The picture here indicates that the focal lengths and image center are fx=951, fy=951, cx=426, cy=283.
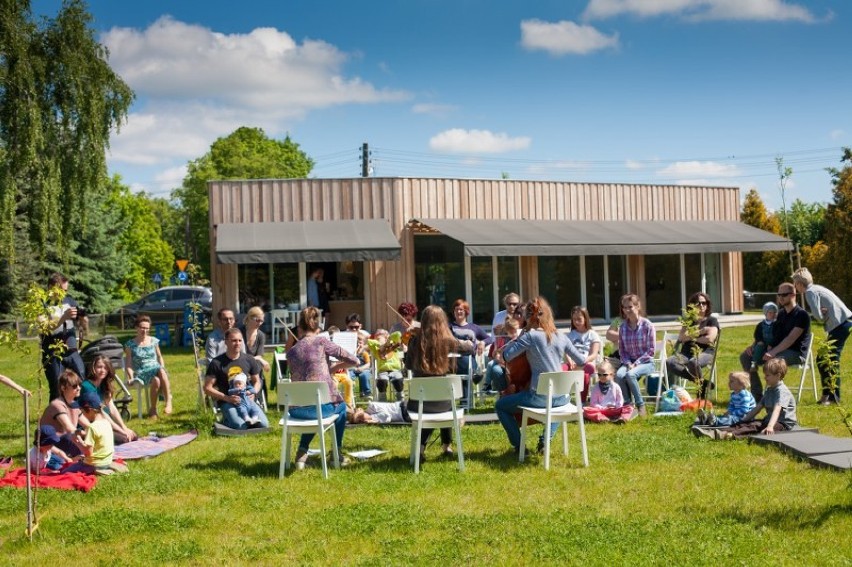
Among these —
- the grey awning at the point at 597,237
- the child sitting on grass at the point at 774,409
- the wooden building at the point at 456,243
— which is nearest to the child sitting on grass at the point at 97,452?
the child sitting on grass at the point at 774,409

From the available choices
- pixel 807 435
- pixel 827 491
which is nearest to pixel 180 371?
pixel 807 435

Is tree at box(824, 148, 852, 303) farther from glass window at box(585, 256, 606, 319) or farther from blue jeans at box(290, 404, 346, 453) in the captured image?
blue jeans at box(290, 404, 346, 453)

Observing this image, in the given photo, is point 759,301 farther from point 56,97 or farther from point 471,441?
point 471,441

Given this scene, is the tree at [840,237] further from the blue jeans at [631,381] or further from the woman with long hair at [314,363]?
the woman with long hair at [314,363]

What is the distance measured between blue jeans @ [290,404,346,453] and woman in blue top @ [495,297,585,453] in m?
1.20

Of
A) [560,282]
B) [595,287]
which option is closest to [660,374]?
[560,282]

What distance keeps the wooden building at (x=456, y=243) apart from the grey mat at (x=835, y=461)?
11.4 metres

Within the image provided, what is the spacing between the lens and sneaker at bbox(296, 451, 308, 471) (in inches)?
273

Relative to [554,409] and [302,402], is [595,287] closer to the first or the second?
[554,409]

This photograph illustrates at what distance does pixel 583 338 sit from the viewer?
377 inches

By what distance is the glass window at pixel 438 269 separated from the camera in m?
19.9

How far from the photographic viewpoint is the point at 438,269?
2014cm

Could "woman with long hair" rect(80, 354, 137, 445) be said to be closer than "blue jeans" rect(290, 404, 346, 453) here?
No

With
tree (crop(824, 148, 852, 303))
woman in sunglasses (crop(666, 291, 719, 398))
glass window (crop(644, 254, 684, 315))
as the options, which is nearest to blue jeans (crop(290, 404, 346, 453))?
woman in sunglasses (crop(666, 291, 719, 398))
